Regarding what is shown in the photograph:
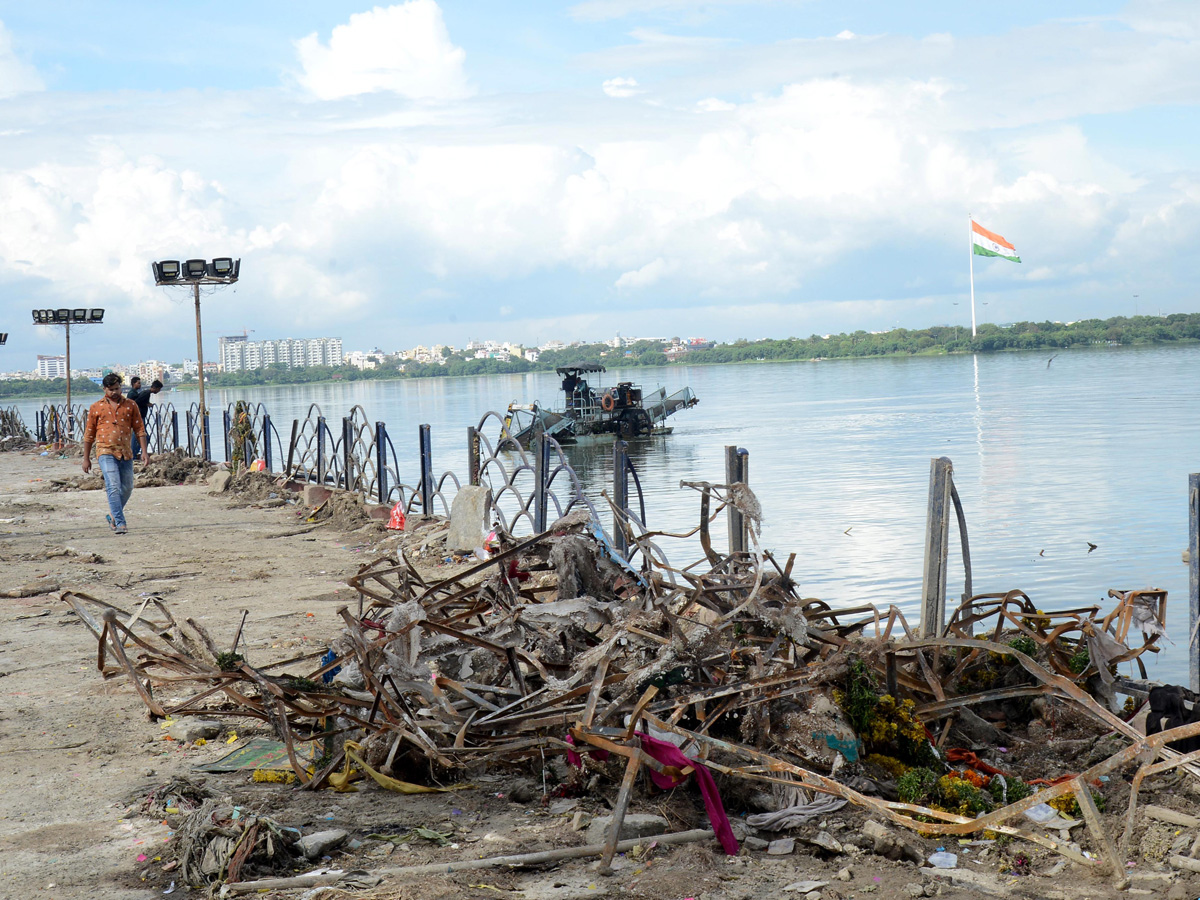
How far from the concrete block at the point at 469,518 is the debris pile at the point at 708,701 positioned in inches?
174

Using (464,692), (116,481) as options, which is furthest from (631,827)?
(116,481)

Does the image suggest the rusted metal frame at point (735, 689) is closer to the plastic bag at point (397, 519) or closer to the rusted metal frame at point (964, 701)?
the rusted metal frame at point (964, 701)

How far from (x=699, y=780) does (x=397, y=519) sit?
26.1ft

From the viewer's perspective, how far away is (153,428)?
2667 cm

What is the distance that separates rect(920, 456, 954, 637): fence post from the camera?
530 cm

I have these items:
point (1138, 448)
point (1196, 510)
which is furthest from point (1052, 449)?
point (1196, 510)

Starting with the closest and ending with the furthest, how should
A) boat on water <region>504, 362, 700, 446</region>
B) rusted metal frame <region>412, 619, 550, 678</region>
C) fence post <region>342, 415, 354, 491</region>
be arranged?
rusted metal frame <region>412, 619, 550, 678</region>, fence post <region>342, 415, 354, 491</region>, boat on water <region>504, 362, 700, 446</region>

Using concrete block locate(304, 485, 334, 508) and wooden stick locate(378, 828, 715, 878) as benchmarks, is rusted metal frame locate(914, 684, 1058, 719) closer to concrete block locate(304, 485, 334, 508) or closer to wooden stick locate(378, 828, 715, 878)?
wooden stick locate(378, 828, 715, 878)

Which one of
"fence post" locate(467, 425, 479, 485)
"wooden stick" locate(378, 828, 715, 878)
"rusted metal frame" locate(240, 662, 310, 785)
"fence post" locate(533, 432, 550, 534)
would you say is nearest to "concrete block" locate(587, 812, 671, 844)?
"wooden stick" locate(378, 828, 715, 878)

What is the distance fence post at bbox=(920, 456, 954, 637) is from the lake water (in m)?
2.23

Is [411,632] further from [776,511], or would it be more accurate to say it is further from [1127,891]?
[776,511]

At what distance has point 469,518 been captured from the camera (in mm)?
9258

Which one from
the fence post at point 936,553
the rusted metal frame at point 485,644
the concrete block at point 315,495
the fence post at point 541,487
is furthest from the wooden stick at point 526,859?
the concrete block at point 315,495

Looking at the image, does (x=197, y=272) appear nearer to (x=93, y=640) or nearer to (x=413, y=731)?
(x=93, y=640)
